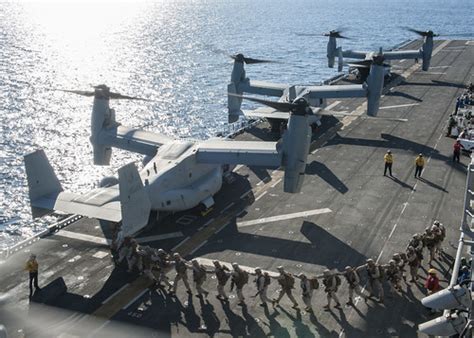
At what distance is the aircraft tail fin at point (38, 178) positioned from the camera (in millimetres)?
27562

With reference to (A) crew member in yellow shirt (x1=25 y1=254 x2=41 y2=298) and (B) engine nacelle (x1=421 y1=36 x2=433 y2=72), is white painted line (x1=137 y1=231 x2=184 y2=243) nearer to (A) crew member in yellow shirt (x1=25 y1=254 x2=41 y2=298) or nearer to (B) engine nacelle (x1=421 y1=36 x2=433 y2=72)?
(A) crew member in yellow shirt (x1=25 y1=254 x2=41 y2=298)

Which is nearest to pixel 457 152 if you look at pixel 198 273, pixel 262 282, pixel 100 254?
pixel 262 282

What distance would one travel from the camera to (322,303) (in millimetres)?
23344

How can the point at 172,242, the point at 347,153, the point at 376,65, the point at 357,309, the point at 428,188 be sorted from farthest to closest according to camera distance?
the point at 376,65
the point at 347,153
the point at 428,188
the point at 172,242
the point at 357,309

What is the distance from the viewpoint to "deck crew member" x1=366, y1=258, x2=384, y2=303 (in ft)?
73.2

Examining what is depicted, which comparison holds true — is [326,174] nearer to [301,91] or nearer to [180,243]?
[301,91]

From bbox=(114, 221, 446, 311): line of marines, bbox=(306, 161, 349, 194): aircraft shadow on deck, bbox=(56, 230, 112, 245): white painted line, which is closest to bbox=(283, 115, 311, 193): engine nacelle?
bbox=(306, 161, 349, 194): aircraft shadow on deck

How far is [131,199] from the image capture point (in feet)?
86.1

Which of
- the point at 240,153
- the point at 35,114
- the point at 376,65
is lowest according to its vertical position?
the point at 35,114

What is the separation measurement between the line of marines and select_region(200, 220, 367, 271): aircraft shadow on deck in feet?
9.61

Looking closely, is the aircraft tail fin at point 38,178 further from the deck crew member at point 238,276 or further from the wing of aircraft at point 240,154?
the deck crew member at point 238,276

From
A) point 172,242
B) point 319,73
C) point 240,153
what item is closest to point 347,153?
point 240,153

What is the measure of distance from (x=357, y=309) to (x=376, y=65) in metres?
31.2

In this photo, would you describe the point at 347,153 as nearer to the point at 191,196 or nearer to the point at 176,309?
the point at 191,196
